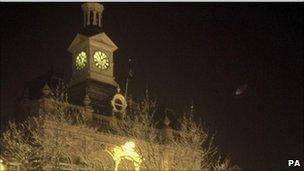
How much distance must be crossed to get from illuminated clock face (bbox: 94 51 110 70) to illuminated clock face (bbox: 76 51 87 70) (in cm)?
62

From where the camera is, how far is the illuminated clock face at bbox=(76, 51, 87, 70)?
36781mm

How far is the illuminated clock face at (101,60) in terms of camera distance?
37.0 metres

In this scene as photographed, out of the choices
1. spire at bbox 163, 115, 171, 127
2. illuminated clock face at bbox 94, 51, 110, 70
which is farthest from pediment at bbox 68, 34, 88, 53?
spire at bbox 163, 115, 171, 127

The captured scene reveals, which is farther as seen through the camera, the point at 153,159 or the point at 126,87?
the point at 126,87

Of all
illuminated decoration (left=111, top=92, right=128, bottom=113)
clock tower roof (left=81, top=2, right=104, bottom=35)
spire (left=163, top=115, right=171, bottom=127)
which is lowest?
spire (left=163, top=115, right=171, bottom=127)

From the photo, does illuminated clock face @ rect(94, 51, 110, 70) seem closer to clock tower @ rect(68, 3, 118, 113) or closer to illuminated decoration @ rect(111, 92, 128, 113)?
clock tower @ rect(68, 3, 118, 113)

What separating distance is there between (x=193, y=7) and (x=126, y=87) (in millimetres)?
20391

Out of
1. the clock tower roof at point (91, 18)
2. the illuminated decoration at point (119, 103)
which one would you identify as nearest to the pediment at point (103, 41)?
the clock tower roof at point (91, 18)

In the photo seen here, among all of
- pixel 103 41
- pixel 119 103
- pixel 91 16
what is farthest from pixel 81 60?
pixel 119 103

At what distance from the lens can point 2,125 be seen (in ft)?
105

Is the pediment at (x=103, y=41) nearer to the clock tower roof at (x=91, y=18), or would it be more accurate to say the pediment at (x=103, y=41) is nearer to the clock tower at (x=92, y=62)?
the clock tower at (x=92, y=62)

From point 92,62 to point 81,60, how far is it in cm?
68

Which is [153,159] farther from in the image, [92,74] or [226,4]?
[92,74]

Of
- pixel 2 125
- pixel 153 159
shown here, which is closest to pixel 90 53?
pixel 2 125
